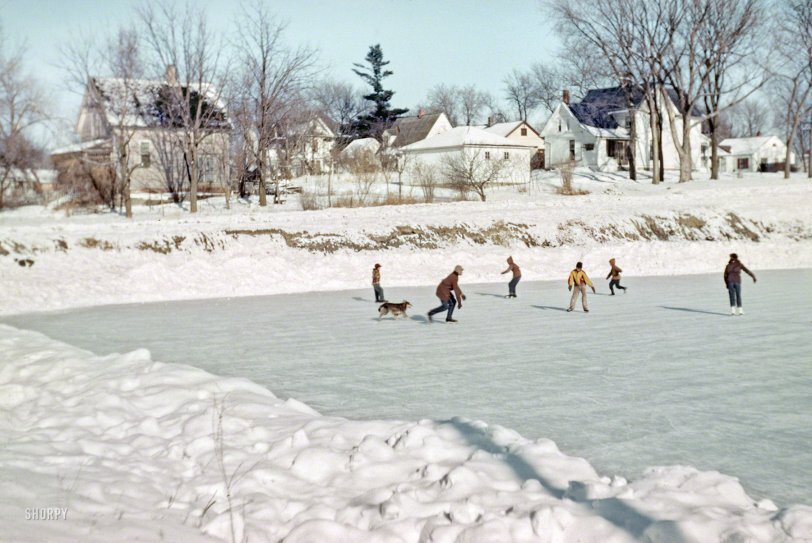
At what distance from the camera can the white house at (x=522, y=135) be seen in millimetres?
73000

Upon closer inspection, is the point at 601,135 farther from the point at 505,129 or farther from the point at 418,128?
the point at 418,128

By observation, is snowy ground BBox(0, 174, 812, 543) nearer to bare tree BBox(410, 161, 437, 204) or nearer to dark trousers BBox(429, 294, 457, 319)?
dark trousers BBox(429, 294, 457, 319)

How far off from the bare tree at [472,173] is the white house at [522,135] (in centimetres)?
1942

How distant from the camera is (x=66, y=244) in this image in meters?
25.6

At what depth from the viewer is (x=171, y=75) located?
39.2m

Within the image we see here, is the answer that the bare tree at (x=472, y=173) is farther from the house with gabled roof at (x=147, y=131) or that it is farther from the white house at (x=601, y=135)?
the house with gabled roof at (x=147, y=131)

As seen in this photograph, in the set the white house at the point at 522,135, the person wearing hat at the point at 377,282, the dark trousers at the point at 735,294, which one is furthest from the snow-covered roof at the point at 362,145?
the dark trousers at the point at 735,294

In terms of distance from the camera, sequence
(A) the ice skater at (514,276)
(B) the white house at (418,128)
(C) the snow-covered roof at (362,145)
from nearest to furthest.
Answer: (A) the ice skater at (514,276) < (C) the snow-covered roof at (362,145) < (B) the white house at (418,128)

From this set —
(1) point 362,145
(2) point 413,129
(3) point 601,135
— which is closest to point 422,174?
(1) point 362,145

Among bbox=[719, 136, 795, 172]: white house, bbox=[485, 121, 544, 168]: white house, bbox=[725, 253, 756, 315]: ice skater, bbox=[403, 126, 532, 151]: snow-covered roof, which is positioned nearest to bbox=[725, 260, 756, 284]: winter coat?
bbox=[725, 253, 756, 315]: ice skater

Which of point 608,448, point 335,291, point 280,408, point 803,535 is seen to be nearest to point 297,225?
point 335,291

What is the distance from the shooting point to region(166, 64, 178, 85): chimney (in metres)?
38.9

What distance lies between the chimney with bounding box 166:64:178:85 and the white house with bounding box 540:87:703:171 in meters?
38.4

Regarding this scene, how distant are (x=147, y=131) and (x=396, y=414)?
46.8 metres
